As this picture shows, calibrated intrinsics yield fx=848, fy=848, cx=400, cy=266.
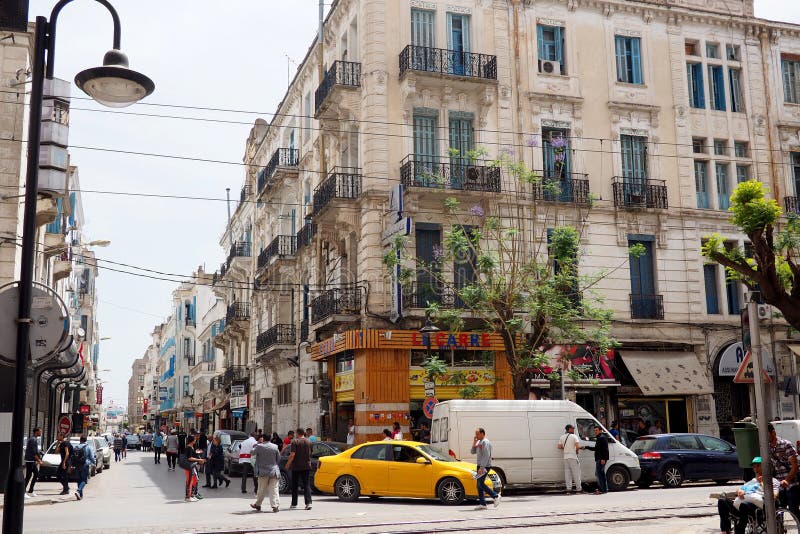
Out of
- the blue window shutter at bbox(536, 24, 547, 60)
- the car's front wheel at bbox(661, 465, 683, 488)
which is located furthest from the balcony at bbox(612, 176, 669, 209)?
the car's front wheel at bbox(661, 465, 683, 488)

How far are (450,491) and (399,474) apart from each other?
1199 mm

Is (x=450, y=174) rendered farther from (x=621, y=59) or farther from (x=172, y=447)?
(x=172, y=447)

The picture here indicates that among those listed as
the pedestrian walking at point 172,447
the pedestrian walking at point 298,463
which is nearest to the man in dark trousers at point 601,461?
the pedestrian walking at point 298,463

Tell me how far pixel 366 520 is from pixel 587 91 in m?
20.4

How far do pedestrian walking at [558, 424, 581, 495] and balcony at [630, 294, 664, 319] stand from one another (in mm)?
10029

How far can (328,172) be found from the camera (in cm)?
3092

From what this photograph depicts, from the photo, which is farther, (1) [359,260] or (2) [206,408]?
(2) [206,408]

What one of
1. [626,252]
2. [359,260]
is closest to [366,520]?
[359,260]

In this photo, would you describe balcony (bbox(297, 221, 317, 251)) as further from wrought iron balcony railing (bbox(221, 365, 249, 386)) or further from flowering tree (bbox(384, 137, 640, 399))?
wrought iron balcony railing (bbox(221, 365, 249, 386))

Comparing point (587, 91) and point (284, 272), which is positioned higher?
point (587, 91)

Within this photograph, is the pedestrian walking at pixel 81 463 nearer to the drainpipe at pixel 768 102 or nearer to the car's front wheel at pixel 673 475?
the car's front wheel at pixel 673 475

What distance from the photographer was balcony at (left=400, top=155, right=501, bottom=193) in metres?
27.3

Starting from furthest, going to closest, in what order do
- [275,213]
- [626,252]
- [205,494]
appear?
[275,213], [626,252], [205,494]

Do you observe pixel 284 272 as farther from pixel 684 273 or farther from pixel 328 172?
pixel 684 273
